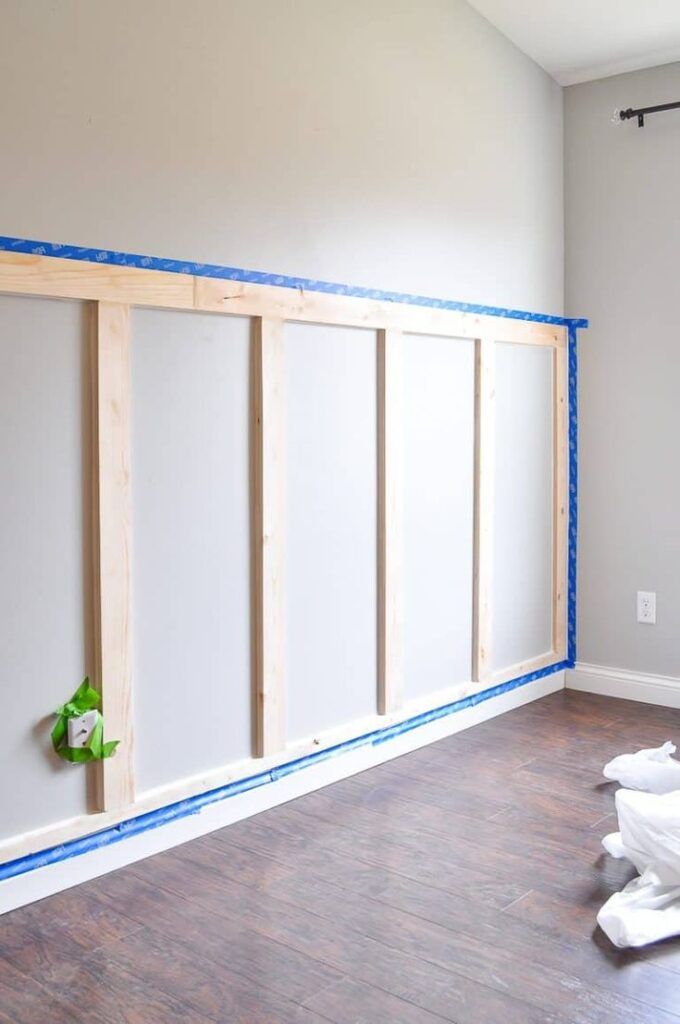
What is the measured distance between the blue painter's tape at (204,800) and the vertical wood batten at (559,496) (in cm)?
57

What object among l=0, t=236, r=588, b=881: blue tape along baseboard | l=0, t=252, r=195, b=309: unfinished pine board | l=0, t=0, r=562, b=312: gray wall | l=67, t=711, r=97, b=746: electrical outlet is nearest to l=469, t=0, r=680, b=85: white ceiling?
l=0, t=0, r=562, b=312: gray wall

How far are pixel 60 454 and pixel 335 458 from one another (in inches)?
36.6

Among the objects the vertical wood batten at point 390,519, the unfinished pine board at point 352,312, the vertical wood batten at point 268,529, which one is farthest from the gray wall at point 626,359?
the vertical wood batten at point 268,529

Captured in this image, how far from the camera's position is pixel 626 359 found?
3846 mm

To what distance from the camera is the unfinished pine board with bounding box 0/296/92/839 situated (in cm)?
211

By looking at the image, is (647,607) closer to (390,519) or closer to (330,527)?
(390,519)

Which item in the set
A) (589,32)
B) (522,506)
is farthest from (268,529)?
(589,32)

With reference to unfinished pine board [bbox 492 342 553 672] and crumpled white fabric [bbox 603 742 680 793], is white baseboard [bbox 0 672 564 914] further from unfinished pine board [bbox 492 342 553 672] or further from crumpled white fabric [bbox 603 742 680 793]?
crumpled white fabric [bbox 603 742 680 793]

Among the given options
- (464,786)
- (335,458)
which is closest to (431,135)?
(335,458)

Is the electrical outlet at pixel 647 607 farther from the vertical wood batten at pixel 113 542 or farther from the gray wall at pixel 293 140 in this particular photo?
the vertical wood batten at pixel 113 542

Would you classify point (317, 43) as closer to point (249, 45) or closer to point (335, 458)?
point (249, 45)

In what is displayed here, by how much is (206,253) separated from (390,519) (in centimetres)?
101

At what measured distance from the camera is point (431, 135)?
324 centimetres

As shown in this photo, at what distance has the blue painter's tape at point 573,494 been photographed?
397 cm
